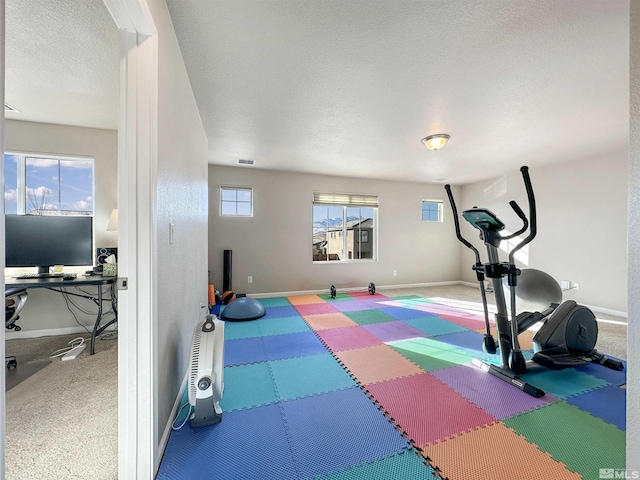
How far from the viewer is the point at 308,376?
2.15 m

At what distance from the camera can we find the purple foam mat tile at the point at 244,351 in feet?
7.98

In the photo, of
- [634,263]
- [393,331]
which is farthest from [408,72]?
[393,331]

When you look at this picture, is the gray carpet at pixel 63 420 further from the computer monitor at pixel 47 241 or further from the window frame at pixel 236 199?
the window frame at pixel 236 199

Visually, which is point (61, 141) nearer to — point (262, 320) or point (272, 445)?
point (262, 320)

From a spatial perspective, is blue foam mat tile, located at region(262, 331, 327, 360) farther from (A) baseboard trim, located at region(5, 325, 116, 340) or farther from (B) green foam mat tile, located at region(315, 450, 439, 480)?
(A) baseboard trim, located at region(5, 325, 116, 340)

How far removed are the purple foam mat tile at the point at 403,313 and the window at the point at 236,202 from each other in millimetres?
3125

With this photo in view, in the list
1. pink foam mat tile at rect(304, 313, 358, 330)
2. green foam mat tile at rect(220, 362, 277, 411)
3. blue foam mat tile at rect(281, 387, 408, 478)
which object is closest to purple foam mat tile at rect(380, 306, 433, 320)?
pink foam mat tile at rect(304, 313, 358, 330)

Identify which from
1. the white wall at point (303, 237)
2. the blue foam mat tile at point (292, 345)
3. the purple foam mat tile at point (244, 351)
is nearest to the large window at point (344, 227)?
the white wall at point (303, 237)

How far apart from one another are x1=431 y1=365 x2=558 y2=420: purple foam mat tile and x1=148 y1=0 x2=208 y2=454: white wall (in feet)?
6.79

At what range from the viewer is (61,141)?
10.0ft

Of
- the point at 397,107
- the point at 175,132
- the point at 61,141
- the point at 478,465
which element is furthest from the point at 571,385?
the point at 61,141

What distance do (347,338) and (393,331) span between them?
2.13 feet

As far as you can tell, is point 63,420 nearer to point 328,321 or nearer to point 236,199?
point 328,321

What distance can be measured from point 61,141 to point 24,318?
84.1 inches
